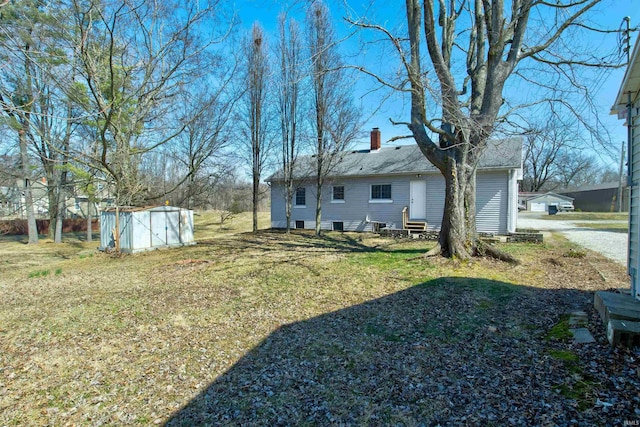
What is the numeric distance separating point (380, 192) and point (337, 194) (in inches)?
92.2

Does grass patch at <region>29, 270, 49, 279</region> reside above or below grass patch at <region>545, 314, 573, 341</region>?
below

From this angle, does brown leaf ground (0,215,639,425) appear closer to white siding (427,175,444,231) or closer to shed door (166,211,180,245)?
shed door (166,211,180,245)

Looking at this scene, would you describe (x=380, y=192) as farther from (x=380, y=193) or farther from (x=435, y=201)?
(x=435, y=201)

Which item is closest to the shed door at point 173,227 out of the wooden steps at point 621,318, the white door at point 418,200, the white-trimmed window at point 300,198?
the white-trimmed window at point 300,198

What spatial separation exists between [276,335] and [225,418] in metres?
1.65

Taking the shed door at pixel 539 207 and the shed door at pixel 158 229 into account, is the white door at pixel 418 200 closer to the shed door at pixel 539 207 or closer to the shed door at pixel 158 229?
the shed door at pixel 158 229

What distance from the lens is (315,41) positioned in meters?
14.1

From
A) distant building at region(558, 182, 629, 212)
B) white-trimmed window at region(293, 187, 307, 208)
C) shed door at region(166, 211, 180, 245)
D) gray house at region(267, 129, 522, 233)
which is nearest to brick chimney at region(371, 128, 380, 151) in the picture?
gray house at region(267, 129, 522, 233)

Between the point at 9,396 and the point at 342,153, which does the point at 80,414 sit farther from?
the point at 342,153

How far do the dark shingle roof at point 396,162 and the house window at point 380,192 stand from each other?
74 cm

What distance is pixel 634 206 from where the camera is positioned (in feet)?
14.5

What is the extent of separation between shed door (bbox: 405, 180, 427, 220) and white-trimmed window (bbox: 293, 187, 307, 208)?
19.3 ft

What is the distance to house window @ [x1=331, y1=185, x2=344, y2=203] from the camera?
16.8 m

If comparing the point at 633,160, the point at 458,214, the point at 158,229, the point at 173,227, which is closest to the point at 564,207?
the point at 458,214
